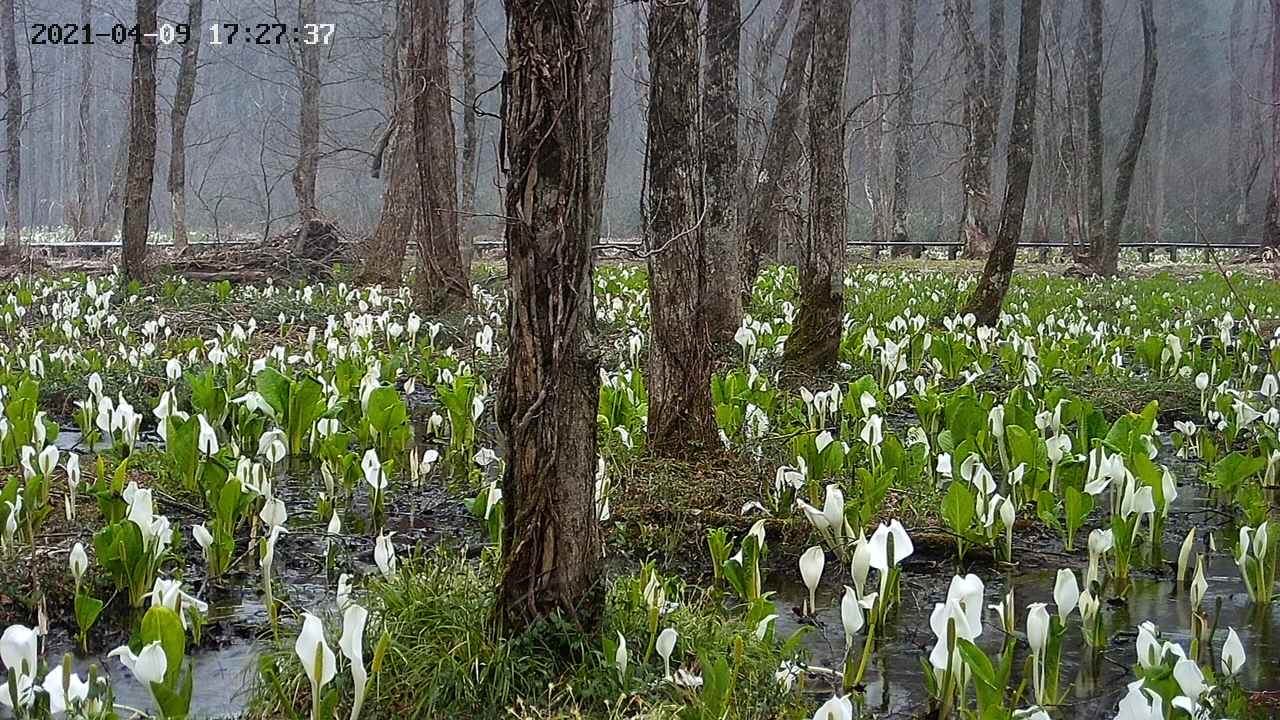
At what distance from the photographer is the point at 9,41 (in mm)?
17328

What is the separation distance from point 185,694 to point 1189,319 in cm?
1123

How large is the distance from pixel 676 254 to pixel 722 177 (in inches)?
112

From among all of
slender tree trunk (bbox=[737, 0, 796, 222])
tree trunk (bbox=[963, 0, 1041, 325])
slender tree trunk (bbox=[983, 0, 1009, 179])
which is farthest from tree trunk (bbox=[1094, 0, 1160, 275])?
tree trunk (bbox=[963, 0, 1041, 325])

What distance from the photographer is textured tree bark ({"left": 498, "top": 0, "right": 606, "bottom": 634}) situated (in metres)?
3.19

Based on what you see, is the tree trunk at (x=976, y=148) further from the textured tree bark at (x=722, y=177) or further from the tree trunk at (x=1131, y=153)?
the textured tree bark at (x=722, y=177)

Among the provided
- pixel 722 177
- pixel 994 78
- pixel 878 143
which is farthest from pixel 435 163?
pixel 878 143

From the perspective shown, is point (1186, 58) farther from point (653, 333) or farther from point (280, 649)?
point (280, 649)

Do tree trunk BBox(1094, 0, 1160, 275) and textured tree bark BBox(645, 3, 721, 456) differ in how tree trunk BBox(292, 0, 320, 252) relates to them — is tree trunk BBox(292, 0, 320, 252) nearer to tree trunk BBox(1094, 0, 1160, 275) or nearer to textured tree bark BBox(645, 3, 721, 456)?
textured tree bark BBox(645, 3, 721, 456)

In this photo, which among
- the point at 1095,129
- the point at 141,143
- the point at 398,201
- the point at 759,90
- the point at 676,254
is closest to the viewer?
the point at 676,254

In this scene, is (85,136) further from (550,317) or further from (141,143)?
(550,317)

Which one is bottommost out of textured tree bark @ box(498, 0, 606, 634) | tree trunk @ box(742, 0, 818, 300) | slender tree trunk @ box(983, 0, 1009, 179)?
textured tree bark @ box(498, 0, 606, 634)

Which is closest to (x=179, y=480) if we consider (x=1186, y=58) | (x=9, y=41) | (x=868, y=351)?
(x=868, y=351)

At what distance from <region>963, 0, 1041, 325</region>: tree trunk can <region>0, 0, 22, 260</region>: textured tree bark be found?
12.8m

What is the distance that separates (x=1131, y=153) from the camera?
17.9 m
